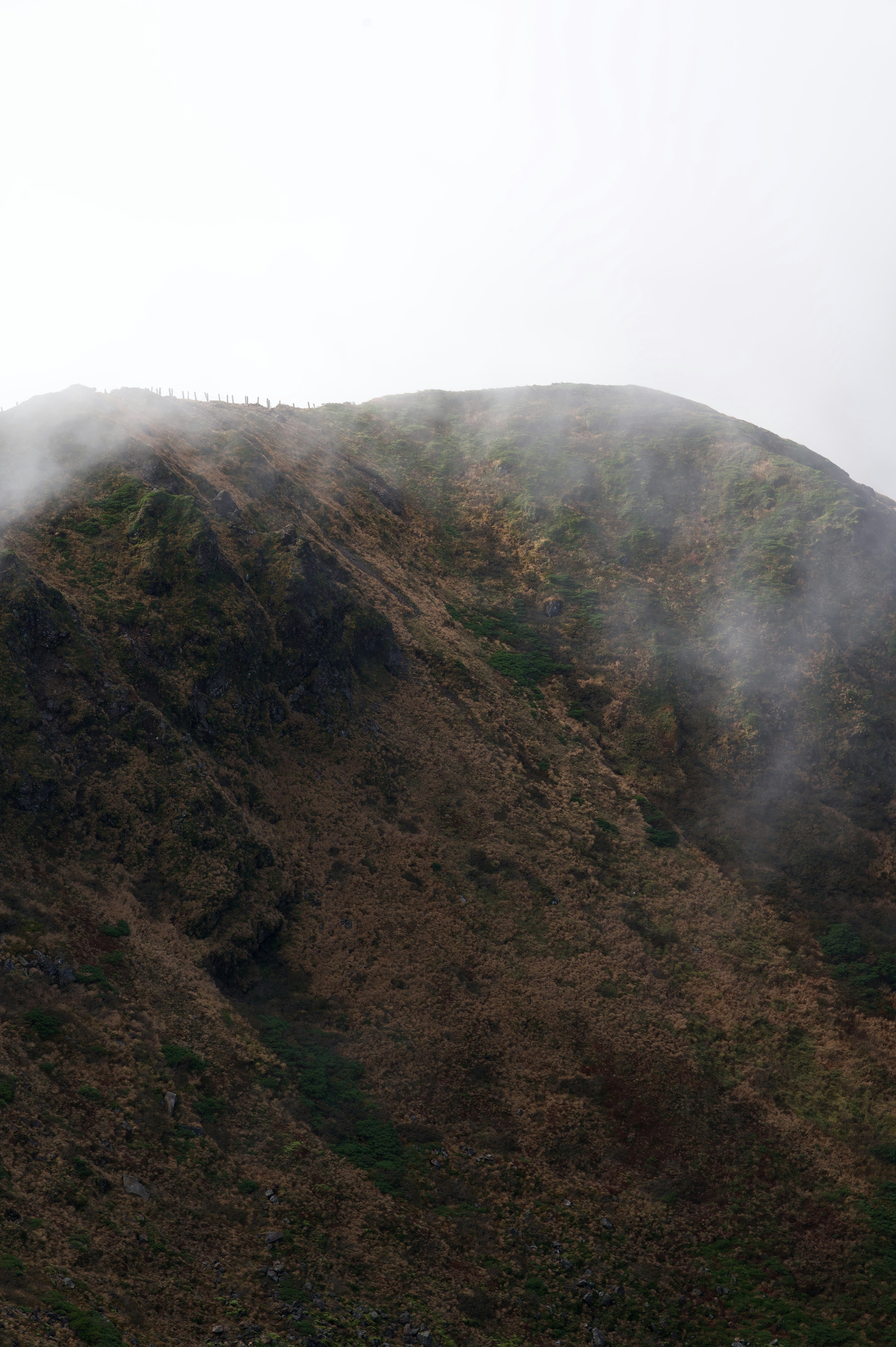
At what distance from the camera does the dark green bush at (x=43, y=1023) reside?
74.2 feet

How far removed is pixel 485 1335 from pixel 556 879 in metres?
21.6

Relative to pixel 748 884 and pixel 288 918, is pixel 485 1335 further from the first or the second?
pixel 748 884

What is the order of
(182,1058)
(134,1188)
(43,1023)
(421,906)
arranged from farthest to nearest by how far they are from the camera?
(421,906), (182,1058), (43,1023), (134,1188)

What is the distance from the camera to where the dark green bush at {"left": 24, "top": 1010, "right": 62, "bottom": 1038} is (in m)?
22.6

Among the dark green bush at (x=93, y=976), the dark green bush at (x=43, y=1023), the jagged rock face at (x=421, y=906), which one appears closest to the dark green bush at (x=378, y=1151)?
the jagged rock face at (x=421, y=906)

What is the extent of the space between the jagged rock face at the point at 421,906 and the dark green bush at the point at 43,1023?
9 centimetres

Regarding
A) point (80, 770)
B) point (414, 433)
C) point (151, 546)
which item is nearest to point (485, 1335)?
point (80, 770)

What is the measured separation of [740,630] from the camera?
59.5 meters

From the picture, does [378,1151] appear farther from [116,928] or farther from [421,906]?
[116,928]

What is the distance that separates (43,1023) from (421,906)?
18.1 metres

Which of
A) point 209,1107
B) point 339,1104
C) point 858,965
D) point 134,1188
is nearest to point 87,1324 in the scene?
point 134,1188

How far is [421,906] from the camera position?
1452 inches

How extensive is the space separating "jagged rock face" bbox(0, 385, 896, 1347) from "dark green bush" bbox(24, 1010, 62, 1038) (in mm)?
94

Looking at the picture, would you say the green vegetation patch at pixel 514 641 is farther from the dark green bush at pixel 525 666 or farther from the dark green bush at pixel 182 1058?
the dark green bush at pixel 182 1058
